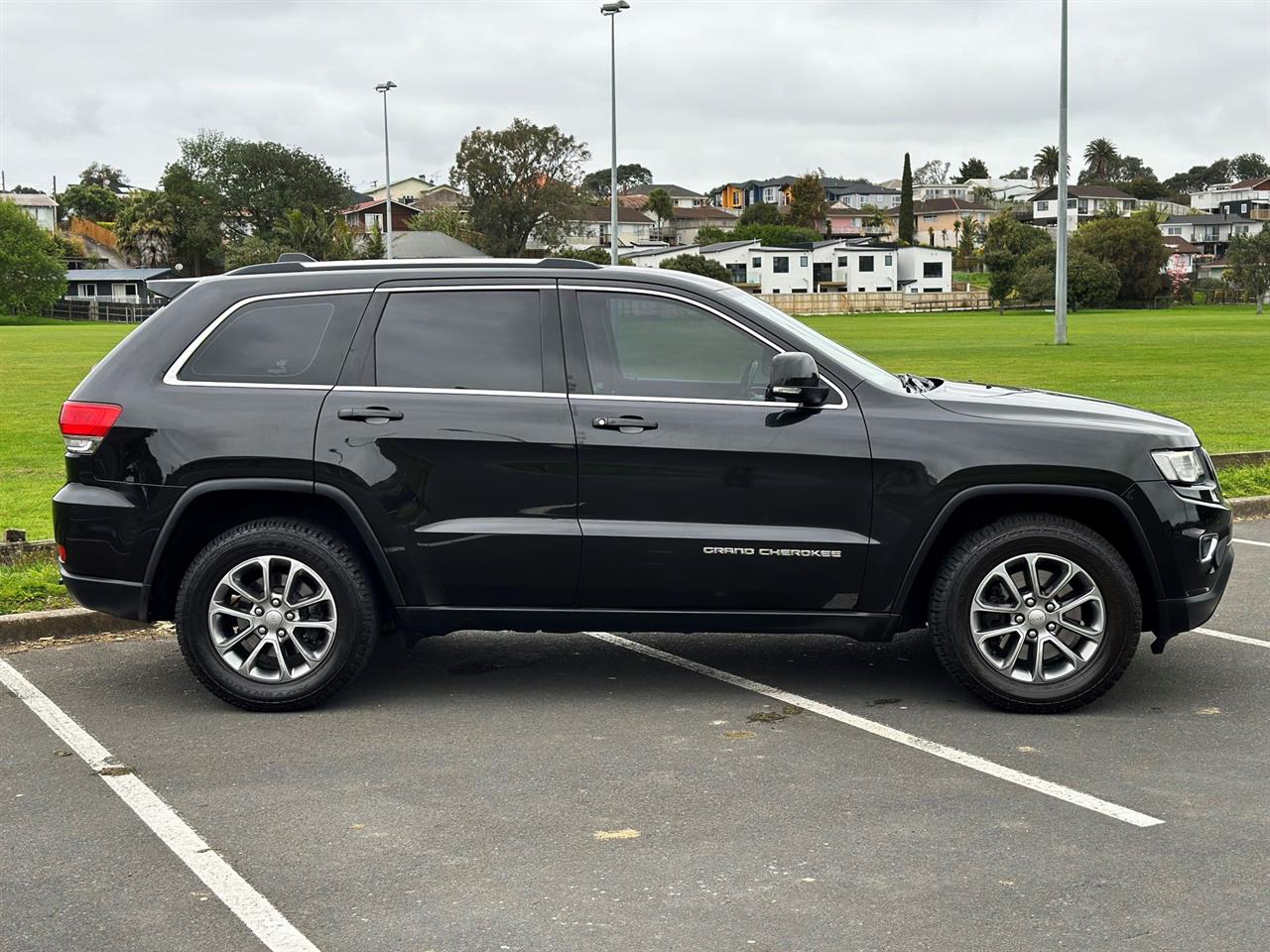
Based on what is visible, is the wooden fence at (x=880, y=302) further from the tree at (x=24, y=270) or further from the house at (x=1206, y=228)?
the house at (x=1206, y=228)

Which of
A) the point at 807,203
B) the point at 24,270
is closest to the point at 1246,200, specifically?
the point at 807,203

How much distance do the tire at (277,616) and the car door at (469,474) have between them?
0.74 feet

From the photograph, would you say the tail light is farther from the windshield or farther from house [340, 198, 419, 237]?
house [340, 198, 419, 237]

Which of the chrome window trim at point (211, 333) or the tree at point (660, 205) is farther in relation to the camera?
the tree at point (660, 205)

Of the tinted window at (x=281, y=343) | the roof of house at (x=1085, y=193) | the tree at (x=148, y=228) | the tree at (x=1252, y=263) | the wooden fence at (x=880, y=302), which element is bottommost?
the tinted window at (x=281, y=343)

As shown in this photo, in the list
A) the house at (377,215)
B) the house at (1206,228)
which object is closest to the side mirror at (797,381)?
the house at (377,215)

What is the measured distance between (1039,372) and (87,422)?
2384 cm

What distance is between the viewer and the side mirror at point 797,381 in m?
5.61

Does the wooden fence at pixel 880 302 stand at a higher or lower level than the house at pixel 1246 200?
lower

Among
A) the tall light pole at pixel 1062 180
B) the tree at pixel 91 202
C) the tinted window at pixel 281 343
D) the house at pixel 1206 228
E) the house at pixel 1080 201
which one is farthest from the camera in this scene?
the house at pixel 1206 228

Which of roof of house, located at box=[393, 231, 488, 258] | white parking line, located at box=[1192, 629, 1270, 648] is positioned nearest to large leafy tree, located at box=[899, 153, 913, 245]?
roof of house, located at box=[393, 231, 488, 258]

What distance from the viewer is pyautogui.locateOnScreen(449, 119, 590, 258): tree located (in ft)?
359

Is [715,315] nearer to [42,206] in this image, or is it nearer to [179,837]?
[179,837]

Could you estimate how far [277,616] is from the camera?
19.6ft
